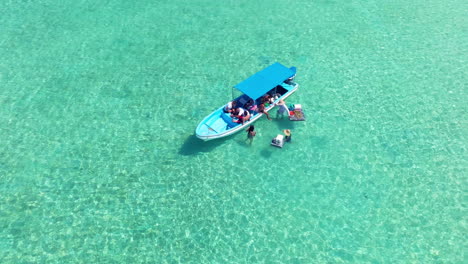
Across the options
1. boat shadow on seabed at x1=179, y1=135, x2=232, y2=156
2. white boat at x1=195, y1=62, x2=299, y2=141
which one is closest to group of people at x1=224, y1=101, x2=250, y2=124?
white boat at x1=195, y1=62, x2=299, y2=141

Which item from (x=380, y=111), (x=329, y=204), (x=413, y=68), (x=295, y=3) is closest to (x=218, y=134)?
(x=329, y=204)

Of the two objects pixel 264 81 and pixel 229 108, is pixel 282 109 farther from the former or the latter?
pixel 229 108

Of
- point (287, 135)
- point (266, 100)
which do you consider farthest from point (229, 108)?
point (287, 135)

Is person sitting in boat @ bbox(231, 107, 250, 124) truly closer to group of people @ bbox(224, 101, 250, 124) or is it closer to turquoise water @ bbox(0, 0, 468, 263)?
group of people @ bbox(224, 101, 250, 124)

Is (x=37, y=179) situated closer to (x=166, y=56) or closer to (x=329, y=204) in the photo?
(x=166, y=56)

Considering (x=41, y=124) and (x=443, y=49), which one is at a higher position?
(x=443, y=49)

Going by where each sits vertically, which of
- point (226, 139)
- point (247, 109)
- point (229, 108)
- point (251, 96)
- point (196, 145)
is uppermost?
point (251, 96)
